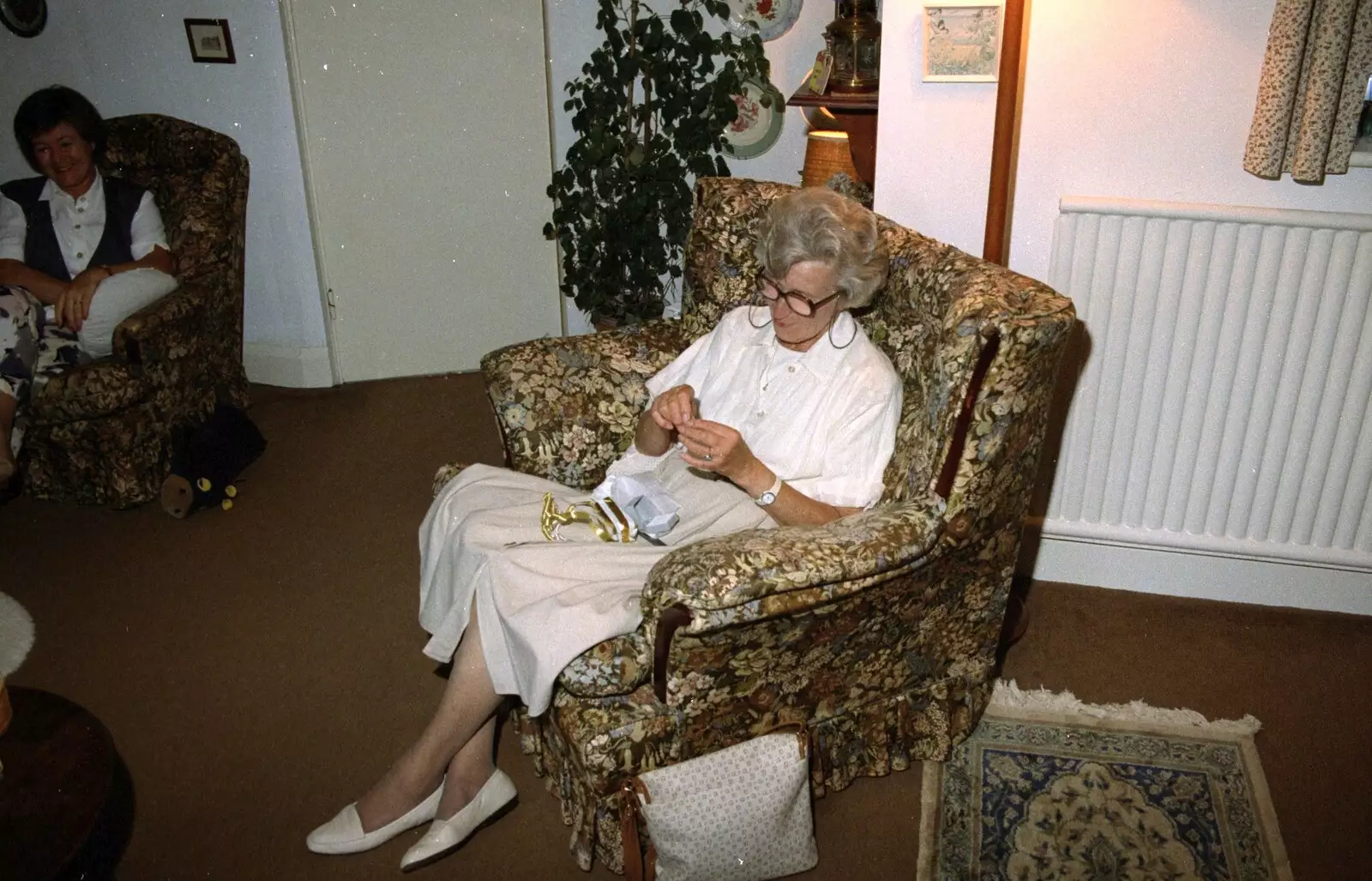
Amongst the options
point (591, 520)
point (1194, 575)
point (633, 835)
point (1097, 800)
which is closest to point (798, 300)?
point (591, 520)

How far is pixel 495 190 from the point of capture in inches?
150

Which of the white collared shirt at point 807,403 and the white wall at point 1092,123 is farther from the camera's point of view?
the white wall at point 1092,123

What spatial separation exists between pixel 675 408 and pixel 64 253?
7.43ft

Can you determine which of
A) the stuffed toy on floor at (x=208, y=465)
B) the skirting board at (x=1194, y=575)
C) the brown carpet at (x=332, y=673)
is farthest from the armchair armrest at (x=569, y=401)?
the stuffed toy on floor at (x=208, y=465)

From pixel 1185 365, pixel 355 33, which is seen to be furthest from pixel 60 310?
pixel 1185 365

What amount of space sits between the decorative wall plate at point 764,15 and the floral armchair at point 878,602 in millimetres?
1539

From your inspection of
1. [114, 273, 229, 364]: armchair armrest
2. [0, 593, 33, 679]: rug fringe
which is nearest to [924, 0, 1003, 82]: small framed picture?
[114, 273, 229, 364]: armchair armrest

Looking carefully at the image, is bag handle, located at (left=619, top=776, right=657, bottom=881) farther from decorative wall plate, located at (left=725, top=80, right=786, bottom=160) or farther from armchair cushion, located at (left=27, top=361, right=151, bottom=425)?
decorative wall plate, located at (left=725, top=80, right=786, bottom=160)

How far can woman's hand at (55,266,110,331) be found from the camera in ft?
10.2

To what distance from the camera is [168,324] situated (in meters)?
3.12

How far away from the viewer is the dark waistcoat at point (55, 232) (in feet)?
10.8

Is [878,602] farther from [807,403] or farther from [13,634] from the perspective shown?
[13,634]

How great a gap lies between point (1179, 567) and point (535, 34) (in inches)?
99.9

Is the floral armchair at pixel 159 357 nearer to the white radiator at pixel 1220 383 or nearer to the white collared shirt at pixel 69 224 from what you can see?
the white collared shirt at pixel 69 224
